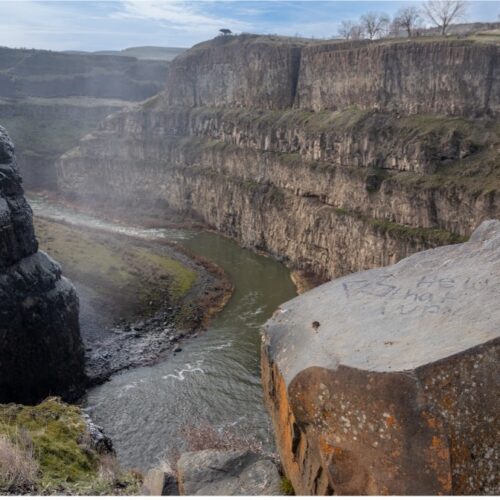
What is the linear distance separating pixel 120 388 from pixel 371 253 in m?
24.2

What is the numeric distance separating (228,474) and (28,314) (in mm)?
22798

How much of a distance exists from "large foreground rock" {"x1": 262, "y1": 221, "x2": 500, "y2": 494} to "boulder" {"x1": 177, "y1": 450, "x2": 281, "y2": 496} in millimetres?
544

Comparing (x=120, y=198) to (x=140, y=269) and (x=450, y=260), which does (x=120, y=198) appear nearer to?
(x=140, y=269)

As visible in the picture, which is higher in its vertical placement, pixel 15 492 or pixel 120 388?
pixel 15 492

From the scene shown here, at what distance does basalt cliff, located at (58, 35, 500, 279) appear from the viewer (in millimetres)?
44562

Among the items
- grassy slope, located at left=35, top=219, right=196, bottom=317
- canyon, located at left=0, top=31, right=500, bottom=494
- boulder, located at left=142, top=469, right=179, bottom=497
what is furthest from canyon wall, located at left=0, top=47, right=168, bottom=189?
boulder, located at left=142, top=469, right=179, bottom=497

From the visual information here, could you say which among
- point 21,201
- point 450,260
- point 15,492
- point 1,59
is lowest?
point 15,492

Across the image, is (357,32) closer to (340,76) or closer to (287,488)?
(340,76)

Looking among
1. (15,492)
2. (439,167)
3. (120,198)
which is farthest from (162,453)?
(120,198)

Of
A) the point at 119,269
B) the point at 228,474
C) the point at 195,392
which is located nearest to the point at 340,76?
the point at 119,269

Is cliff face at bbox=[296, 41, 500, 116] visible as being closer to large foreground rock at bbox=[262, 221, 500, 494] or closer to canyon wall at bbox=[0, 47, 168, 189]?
large foreground rock at bbox=[262, 221, 500, 494]

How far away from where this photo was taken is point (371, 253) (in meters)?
47.1

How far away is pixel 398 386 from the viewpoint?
766cm

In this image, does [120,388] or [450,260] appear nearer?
[450,260]
